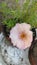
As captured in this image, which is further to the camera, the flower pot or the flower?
the flower pot

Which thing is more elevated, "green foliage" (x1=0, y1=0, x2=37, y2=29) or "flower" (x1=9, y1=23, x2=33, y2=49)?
"green foliage" (x1=0, y1=0, x2=37, y2=29)

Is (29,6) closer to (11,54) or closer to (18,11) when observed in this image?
(18,11)

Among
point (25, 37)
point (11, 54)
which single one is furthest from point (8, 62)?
point (25, 37)

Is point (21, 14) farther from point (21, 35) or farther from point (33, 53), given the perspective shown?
point (33, 53)

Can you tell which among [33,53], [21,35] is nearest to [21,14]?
[21,35]

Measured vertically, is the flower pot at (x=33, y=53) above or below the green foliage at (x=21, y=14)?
below
